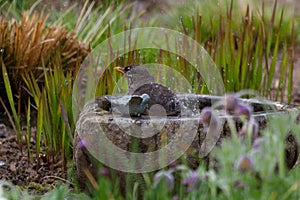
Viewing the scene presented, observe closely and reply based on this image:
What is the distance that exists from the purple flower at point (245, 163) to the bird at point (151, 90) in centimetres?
96

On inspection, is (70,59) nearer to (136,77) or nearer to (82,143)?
(136,77)

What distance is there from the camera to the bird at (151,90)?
3.27 meters

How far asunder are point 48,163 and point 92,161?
916 mm

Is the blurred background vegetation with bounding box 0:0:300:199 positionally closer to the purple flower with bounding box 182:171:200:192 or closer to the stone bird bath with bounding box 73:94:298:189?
the stone bird bath with bounding box 73:94:298:189

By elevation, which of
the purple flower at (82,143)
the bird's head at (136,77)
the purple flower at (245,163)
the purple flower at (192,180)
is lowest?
the purple flower at (192,180)

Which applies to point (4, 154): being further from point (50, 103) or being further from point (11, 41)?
point (11, 41)

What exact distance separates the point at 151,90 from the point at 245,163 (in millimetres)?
1107

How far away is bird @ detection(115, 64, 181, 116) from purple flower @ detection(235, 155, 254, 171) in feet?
3.15

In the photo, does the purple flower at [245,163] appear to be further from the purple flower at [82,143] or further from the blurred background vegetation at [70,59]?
the blurred background vegetation at [70,59]

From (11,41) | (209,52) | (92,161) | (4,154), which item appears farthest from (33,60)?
(92,161)

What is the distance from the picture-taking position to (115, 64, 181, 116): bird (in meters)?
3.27

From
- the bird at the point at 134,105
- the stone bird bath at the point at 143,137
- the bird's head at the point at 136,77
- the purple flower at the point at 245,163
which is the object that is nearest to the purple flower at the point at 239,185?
the purple flower at the point at 245,163

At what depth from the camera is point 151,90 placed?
3328 mm

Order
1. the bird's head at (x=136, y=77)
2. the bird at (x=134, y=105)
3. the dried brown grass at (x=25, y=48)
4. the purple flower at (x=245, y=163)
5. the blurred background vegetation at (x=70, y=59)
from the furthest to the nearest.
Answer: the dried brown grass at (x=25, y=48), the blurred background vegetation at (x=70, y=59), the bird's head at (x=136, y=77), the bird at (x=134, y=105), the purple flower at (x=245, y=163)
